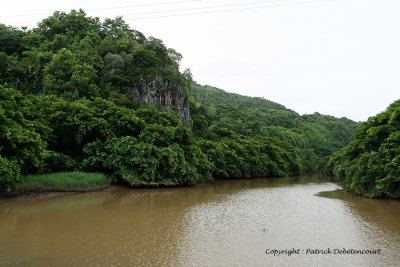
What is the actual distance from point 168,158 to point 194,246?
18321mm

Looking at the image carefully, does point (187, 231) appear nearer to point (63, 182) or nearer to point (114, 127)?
point (63, 182)

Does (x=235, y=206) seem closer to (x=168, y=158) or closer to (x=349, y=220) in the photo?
(x=349, y=220)

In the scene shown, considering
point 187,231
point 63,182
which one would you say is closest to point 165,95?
point 63,182

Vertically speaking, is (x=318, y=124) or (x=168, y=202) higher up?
(x=318, y=124)

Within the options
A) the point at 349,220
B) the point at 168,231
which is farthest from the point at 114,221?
the point at 349,220

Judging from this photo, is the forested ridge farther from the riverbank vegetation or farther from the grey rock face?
the riverbank vegetation

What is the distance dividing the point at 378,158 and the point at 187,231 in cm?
1667

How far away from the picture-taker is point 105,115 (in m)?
33.2

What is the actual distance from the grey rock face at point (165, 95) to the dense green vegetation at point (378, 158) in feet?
72.1

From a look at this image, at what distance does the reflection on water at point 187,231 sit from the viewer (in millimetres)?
12844

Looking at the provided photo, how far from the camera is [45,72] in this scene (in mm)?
38906

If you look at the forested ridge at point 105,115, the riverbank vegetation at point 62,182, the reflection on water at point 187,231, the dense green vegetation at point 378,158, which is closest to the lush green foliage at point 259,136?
the forested ridge at point 105,115

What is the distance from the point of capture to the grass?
24.4m

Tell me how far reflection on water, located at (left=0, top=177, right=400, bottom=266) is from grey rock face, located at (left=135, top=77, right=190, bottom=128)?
19181mm
